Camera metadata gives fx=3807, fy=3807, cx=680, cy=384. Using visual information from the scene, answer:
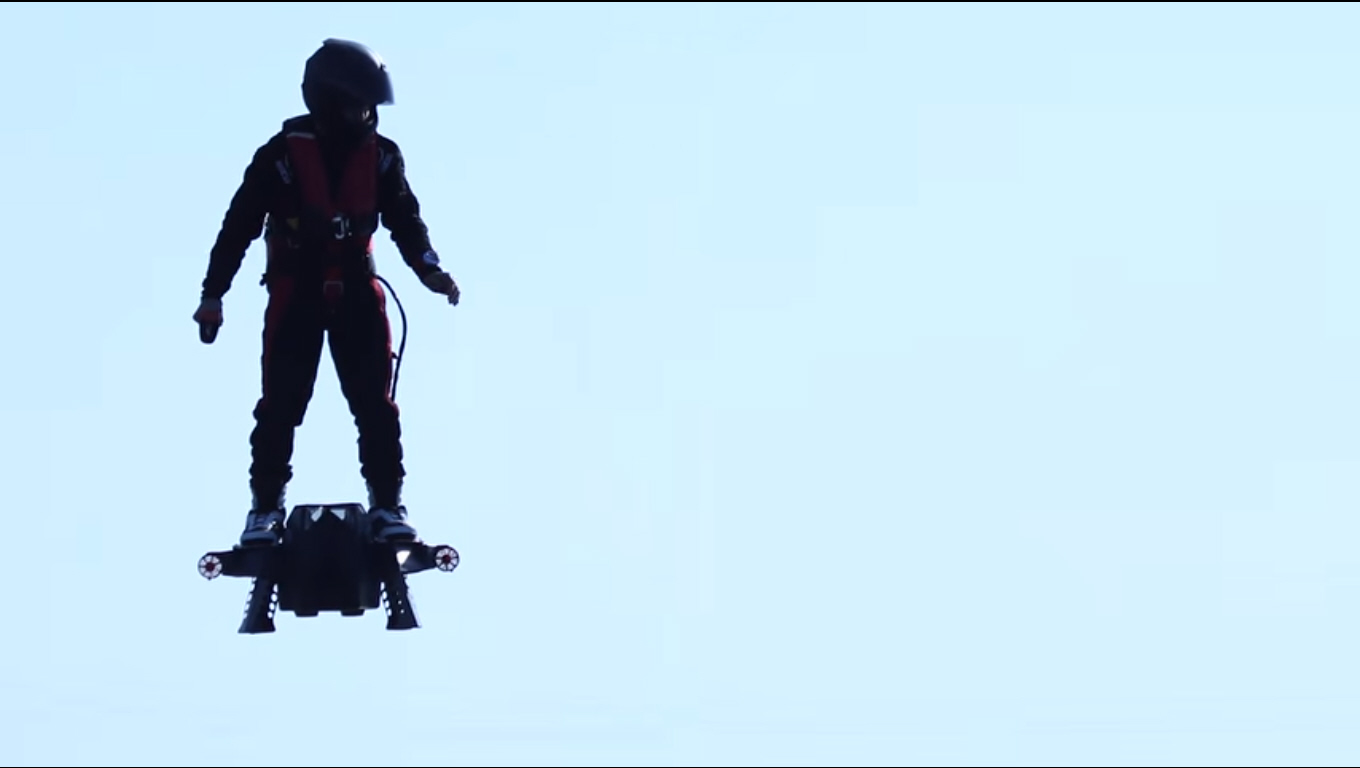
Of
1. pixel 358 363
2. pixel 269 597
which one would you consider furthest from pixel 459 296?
pixel 269 597

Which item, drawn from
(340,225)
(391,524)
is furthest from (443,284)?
(391,524)

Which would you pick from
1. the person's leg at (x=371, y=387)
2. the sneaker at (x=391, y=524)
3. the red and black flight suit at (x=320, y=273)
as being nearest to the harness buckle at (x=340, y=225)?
the red and black flight suit at (x=320, y=273)

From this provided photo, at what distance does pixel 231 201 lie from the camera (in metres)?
27.1

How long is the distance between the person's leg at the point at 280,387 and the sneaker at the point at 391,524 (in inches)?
26.6

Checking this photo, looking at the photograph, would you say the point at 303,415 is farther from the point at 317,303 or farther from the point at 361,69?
the point at 361,69

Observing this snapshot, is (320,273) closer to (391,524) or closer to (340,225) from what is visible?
(340,225)

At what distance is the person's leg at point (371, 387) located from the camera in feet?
89.6

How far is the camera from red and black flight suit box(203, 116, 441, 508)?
2697 centimetres

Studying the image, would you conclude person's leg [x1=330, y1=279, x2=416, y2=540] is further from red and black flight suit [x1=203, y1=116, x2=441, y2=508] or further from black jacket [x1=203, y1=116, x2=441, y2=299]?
black jacket [x1=203, y1=116, x2=441, y2=299]

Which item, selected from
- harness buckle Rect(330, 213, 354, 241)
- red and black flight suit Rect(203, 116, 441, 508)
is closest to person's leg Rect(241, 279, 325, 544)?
red and black flight suit Rect(203, 116, 441, 508)

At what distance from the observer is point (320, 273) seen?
89.1 feet

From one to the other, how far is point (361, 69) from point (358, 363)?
217cm

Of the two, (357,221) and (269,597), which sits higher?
(357,221)

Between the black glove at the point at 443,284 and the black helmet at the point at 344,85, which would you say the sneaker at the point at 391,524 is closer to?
the black glove at the point at 443,284
